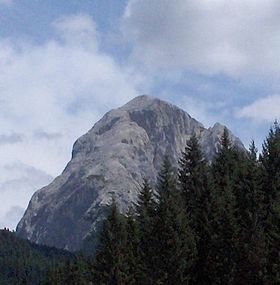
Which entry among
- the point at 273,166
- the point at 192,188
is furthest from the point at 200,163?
the point at 273,166

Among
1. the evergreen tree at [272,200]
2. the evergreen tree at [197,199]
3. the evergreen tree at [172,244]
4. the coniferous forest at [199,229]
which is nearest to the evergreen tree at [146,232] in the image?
the coniferous forest at [199,229]

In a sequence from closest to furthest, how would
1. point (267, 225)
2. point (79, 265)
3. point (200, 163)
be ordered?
point (267, 225)
point (200, 163)
point (79, 265)

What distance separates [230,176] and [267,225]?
16.0 meters

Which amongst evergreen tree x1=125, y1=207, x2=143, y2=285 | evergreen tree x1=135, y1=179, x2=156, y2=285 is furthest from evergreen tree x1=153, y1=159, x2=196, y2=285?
evergreen tree x1=125, y1=207, x2=143, y2=285

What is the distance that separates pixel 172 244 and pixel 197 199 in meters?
7.42

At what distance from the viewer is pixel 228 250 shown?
57.3 metres

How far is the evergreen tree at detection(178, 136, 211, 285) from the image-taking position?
60875 millimetres

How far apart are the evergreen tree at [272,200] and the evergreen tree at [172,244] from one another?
24.4 ft

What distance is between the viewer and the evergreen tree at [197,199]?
60875mm

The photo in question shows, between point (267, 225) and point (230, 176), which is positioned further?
point (230, 176)

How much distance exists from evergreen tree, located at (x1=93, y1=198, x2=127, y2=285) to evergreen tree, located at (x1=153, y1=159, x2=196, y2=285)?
8.94 metres

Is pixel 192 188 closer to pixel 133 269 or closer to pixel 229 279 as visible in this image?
pixel 133 269

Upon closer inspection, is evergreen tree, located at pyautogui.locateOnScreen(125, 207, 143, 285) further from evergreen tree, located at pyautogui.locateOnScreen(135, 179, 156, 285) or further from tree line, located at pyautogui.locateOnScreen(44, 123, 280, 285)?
evergreen tree, located at pyautogui.locateOnScreen(135, 179, 156, 285)

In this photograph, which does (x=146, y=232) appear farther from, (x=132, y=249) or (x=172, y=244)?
(x=132, y=249)
